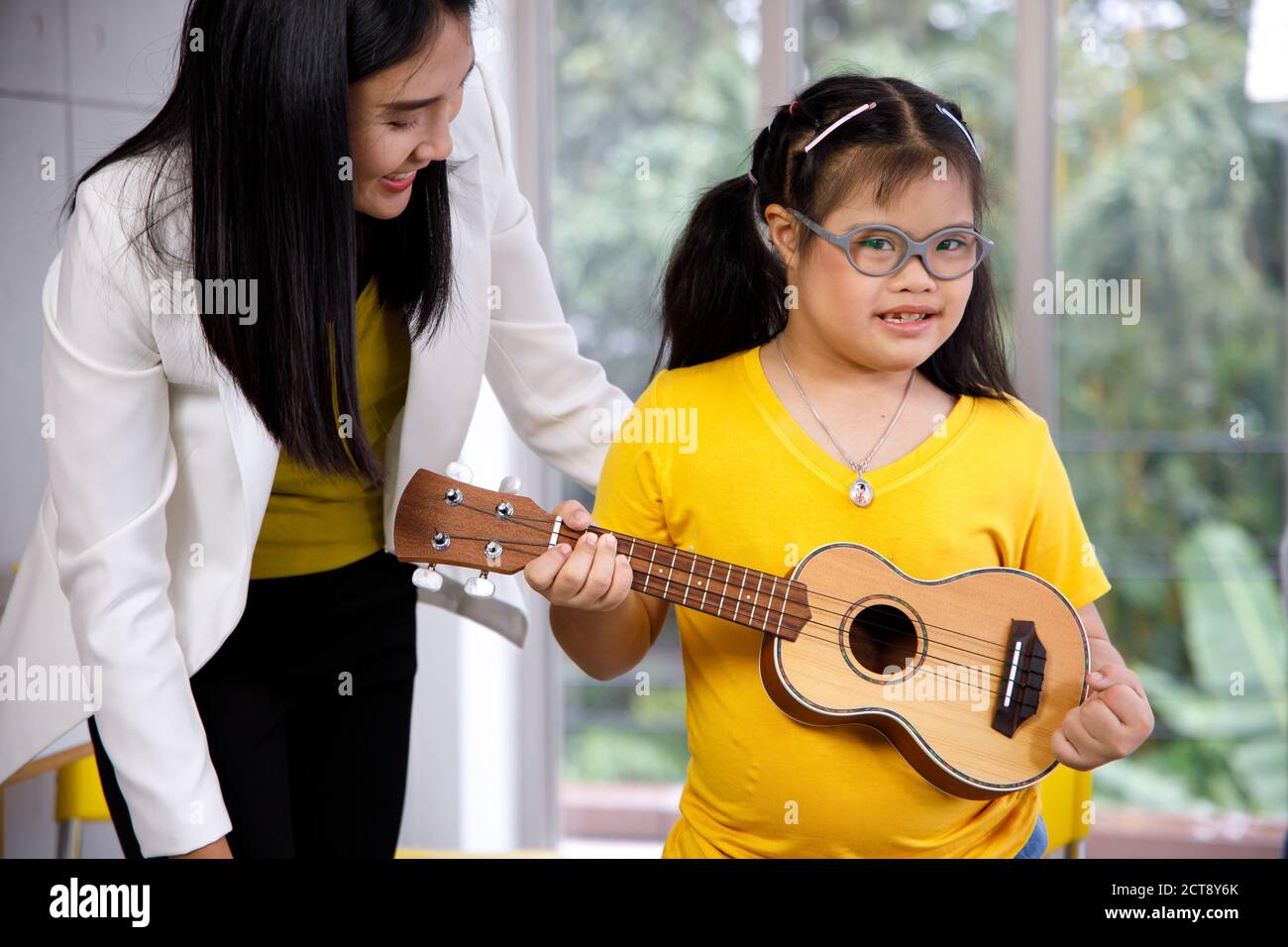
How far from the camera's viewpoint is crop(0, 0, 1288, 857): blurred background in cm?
243

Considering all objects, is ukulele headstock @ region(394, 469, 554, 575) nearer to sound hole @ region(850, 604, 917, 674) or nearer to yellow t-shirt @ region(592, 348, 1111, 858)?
yellow t-shirt @ region(592, 348, 1111, 858)

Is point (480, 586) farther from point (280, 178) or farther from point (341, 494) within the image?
point (280, 178)

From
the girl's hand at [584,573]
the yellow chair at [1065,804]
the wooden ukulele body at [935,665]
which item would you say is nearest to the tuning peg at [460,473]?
the girl's hand at [584,573]

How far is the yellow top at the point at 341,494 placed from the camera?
123cm

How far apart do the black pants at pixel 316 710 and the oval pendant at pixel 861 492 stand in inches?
22.1

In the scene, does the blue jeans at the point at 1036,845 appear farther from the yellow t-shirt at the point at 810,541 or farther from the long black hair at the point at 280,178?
the long black hair at the point at 280,178

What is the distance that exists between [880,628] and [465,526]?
0.42 m

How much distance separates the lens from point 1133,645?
2637 mm

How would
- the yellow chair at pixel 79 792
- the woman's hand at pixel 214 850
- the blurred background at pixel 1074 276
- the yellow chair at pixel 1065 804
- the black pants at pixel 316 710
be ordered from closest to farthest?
1. the woman's hand at pixel 214 850
2. the black pants at pixel 316 710
3. the yellow chair at pixel 1065 804
4. the yellow chair at pixel 79 792
5. the blurred background at pixel 1074 276

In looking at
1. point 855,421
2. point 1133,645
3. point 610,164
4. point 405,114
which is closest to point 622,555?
point 855,421

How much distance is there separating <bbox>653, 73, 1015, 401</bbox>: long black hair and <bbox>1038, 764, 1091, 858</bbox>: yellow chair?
0.61 m

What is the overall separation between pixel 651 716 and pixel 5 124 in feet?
6.03

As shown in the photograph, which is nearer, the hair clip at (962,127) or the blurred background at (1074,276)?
the hair clip at (962,127)
